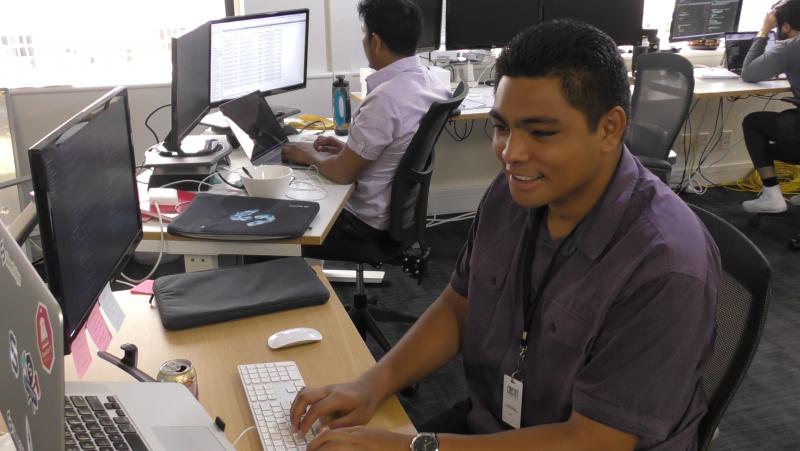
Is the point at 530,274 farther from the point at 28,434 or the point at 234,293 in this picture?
the point at 28,434

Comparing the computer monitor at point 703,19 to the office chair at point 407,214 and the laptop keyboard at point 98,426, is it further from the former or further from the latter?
the laptop keyboard at point 98,426

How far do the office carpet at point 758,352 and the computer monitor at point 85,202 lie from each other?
104 centimetres

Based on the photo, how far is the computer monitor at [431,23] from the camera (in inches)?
140

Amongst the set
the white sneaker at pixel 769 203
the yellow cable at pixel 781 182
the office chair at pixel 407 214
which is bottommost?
the yellow cable at pixel 781 182

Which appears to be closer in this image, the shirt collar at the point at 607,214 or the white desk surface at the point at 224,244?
the shirt collar at the point at 607,214

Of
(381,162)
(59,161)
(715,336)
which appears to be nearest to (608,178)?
(715,336)

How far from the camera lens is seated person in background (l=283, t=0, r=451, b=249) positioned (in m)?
2.41

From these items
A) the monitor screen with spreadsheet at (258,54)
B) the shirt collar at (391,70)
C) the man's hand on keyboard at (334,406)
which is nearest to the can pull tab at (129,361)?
the man's hand on keyboard at (334,406)

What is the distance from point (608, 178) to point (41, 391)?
2.77 ft

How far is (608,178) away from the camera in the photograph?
117cm

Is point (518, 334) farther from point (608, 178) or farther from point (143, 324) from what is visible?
point (143, 324)

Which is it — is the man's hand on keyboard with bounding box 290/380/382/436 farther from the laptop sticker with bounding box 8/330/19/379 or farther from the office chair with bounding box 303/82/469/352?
the office chair with bounding box 303/82/469/352

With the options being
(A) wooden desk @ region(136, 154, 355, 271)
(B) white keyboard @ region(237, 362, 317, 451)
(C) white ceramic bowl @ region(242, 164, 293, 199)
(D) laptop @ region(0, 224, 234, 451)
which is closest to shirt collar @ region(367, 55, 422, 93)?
(C) white ceramic bowl @ region(242, 164, 293, 199)

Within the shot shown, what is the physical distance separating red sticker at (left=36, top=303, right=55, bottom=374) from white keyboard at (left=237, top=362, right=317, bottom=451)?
1.62 feet
